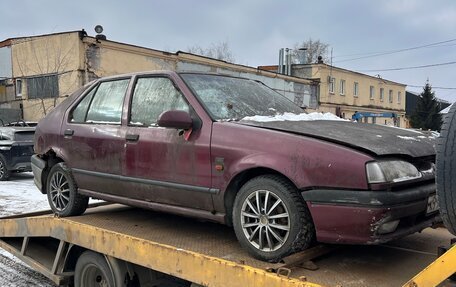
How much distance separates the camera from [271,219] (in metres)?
2.95

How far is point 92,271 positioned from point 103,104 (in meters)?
1.55

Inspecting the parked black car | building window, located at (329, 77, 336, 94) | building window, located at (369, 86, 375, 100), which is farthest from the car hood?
building window, located at (369, 86, 375, 100)

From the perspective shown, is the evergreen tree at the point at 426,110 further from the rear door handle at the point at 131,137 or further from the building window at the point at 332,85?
the rear door handle at the point at 131,137

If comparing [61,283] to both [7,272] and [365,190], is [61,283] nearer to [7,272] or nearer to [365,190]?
[7,272]

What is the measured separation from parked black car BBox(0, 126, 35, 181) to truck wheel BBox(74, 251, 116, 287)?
31.0ft

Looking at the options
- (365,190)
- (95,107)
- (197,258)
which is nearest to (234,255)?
(197,258)

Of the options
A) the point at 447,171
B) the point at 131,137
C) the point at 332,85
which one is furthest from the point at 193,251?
the point at 332,85

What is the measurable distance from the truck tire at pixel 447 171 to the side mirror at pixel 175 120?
174cm

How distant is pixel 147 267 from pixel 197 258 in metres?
0.62

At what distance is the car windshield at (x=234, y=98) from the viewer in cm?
362

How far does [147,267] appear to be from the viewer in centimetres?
358

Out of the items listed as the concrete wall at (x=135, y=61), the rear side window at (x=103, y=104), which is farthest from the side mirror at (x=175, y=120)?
the concrete wall at (x=135, y=61)

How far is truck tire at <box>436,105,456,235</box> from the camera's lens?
225cm

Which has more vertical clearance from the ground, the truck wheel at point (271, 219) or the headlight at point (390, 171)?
the headlight at point (390, 171)
